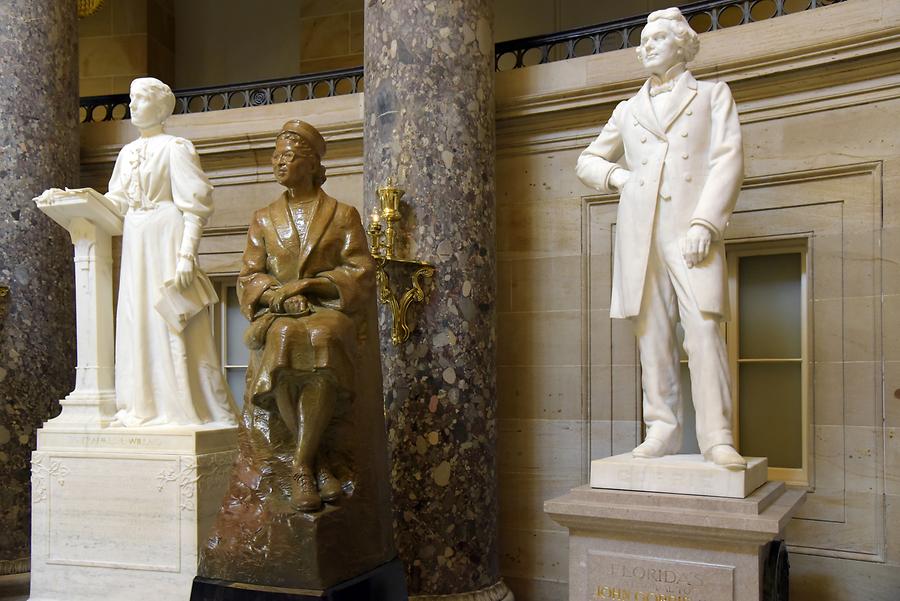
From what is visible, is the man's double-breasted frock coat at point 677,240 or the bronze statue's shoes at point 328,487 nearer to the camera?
the man's double-breasted frock coat at point 677,240

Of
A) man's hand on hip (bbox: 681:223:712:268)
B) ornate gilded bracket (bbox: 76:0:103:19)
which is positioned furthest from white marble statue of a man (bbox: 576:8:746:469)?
ornate gilded bracket (bbox: 76:0:103:19)

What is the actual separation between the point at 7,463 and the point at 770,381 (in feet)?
16.7

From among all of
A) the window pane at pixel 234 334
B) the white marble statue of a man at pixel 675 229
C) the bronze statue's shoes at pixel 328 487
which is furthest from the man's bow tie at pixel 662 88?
the window pane at pixel 234 334

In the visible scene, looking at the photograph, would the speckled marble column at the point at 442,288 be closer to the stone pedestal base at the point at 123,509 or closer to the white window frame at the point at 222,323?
the stone pedestal base at the point at 123,509

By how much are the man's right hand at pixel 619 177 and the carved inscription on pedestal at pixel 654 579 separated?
1.65 meters

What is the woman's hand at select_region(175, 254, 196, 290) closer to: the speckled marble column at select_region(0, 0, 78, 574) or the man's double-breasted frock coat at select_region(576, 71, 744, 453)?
the speckled marble column at select_region(0, 0, 78, 574)

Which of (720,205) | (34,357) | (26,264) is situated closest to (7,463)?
(34,357)

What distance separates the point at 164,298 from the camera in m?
5.17

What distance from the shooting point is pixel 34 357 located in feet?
21.0

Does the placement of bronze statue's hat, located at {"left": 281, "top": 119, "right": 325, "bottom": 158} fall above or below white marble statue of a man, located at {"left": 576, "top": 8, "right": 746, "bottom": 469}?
above

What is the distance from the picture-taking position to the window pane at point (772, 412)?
571 centimetres

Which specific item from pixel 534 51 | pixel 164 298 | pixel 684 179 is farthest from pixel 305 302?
pixel 534 51

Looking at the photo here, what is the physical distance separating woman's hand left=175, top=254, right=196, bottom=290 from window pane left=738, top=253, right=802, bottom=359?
3.37 m

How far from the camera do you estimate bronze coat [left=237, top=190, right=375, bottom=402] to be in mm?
4145
